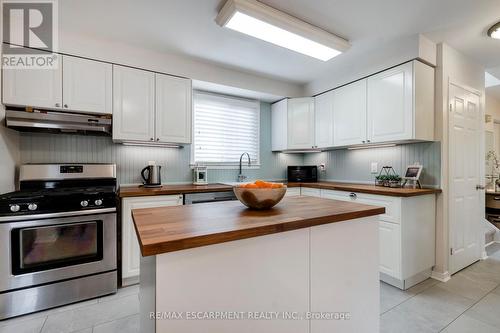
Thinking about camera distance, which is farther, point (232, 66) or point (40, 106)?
point (232, 66)

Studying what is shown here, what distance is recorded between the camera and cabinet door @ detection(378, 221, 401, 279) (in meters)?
2.23

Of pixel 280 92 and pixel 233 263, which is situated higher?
pixel 280 92

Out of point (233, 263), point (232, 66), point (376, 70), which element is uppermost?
point (232, 66)

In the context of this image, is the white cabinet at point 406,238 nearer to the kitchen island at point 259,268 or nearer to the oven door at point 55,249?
the kitchen island at point 259,268

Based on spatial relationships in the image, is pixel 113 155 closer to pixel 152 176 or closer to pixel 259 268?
pixel 152 176

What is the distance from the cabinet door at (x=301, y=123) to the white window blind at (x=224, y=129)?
0.55 metres

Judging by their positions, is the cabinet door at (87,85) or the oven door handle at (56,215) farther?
the cabinet door at (87,85)

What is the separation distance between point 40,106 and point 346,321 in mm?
3010

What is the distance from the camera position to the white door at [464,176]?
2.54 metres

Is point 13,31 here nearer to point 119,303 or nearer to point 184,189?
point 184,189

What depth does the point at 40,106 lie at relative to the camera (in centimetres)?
216

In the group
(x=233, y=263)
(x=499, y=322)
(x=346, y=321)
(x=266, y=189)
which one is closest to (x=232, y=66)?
(x=266, y=189)

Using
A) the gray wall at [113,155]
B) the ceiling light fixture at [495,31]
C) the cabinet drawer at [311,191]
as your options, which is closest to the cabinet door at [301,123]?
the cabinet drawer at [311,191]

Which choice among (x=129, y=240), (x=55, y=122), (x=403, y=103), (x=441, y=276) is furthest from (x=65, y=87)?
(x=441, y=276)
